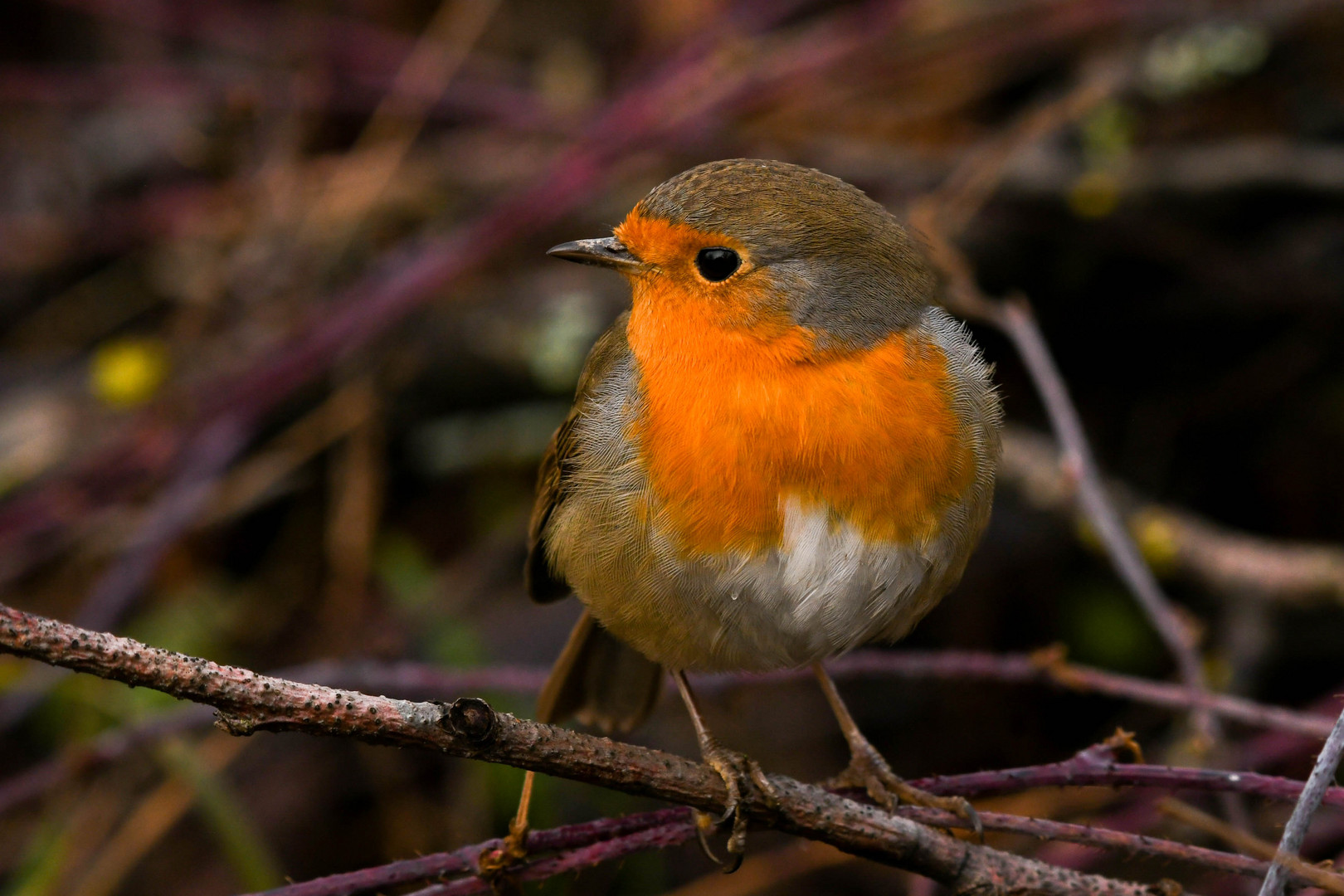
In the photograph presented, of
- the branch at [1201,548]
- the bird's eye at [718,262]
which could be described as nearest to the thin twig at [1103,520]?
the branch at [1201,548]

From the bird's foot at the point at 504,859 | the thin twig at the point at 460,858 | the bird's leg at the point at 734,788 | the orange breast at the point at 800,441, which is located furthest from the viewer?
the orange breast at the point at 800,441

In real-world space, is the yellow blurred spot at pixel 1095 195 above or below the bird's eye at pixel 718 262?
above

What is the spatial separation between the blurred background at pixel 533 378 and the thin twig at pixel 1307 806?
188 centimetres

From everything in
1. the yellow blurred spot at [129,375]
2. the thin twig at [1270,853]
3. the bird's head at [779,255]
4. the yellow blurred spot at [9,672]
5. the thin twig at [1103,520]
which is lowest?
the thin twig at [1270,853]

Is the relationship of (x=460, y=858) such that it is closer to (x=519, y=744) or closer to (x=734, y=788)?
(x=519, y=744)

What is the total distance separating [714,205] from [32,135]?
4.31 meters

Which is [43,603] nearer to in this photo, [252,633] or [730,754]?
[252,633]

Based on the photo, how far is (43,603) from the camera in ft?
14.5

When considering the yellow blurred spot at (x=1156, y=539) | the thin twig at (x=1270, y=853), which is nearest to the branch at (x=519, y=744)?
the thin twig at (x=1270, y=853)

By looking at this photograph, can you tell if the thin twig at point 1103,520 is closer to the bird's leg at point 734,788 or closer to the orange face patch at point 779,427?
the orange face patch at point 779,427

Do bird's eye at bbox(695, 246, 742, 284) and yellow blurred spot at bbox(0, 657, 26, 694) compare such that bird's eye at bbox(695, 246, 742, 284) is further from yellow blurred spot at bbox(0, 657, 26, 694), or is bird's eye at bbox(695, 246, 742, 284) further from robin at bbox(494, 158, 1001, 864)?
yellow blurred spot at bbox(0, 657, 26, 694)

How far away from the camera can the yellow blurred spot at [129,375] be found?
3.80 metres

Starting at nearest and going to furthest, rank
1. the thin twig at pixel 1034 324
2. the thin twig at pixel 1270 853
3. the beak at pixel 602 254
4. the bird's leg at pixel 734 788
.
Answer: the thin twig at pixel 1270 853 < the bird's leg at pixel 734 788 < the beak at pixel 602 254 < the thin twig at pixel 1034 324

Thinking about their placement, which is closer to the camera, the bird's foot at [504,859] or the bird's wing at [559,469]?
the bird's foot at [504,859]
